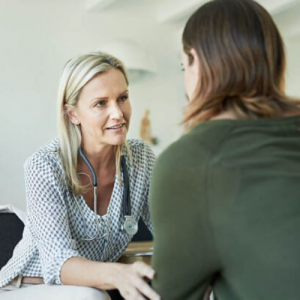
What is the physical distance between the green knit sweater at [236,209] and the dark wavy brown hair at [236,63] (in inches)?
3.1

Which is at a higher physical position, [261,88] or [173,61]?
[261,88]

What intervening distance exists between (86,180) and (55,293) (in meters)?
0.44

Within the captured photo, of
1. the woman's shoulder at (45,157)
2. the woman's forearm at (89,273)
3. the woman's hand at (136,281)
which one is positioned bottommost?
the woman's forearm at (89,273)

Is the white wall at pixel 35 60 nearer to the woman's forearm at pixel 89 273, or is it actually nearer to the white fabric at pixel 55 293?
the white fabric at pixel 55 293

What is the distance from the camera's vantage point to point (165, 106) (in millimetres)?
5293

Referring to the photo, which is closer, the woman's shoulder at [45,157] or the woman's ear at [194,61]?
the woman's ear at [194,61]

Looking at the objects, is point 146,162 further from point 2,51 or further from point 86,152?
point 2,51

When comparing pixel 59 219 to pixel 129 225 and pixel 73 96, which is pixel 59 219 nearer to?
pixel 129 225

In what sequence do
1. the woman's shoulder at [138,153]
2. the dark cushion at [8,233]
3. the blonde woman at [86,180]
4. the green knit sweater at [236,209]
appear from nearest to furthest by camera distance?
the green knit sweater at [236,209] < the blonde woman at [86,180] < the woman's shoulder at [138,153] < the dark cushion at [8,233]

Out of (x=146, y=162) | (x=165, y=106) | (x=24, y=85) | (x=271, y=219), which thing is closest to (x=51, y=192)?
(x=146, y=162)

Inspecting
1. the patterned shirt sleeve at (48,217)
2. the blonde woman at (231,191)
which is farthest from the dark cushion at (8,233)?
the blonde woman at (231,191)

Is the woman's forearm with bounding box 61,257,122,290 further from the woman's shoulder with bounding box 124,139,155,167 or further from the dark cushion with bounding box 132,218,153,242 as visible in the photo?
the dark cushion with bounding box 132,218,153,242

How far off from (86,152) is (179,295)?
930 mm

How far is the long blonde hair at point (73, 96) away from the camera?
5.48 feet
